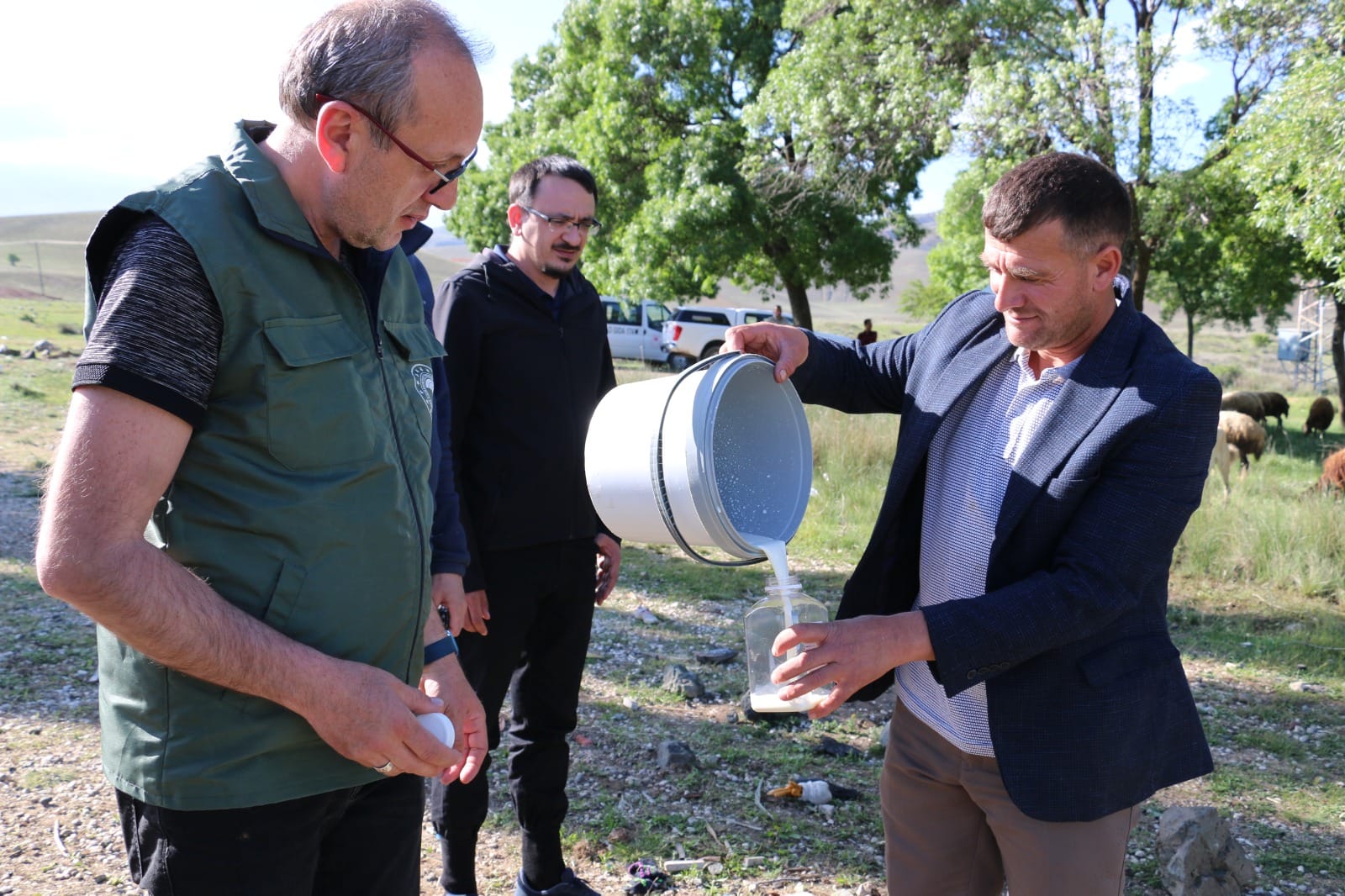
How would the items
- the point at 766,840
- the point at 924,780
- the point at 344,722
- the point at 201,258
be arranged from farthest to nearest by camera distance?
the point at 766,840 < the point at 924,780 < the point at 344,722 < the point at 201,258

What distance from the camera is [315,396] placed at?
57.1 inches

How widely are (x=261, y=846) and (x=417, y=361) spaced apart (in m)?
0.82

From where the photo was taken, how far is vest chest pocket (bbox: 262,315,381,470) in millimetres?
1408

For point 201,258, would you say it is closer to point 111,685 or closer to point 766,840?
point 111,685

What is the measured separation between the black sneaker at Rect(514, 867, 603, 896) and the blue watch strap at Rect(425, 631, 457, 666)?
1450mm

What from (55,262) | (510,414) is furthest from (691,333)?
(55,262)

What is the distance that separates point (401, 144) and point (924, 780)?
5.42ft

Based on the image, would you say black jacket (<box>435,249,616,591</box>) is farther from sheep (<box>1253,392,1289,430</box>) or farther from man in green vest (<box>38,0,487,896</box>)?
sheep (<box>1253,392,1289,430</box>)

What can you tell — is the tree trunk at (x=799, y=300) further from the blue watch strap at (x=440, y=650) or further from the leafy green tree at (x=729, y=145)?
the blue watch strap at (x=440, y=650)

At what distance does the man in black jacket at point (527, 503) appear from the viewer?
291cm

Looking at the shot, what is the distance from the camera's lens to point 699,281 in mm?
18953

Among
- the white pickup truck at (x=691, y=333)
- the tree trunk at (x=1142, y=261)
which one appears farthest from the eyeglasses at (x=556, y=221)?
the white pickup truck at (x=691, y=333)

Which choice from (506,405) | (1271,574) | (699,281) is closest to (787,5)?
(699,281)

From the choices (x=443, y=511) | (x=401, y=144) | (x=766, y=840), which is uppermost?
(x=401, y=144)
